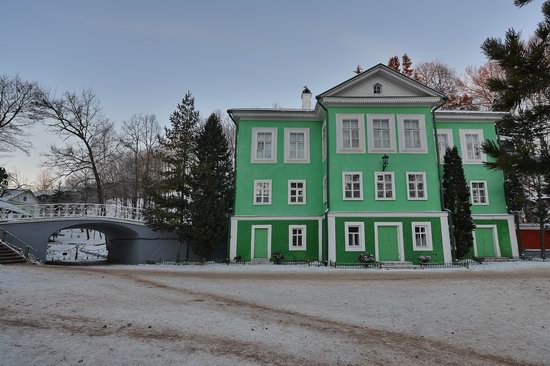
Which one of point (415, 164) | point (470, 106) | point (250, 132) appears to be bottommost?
point (415, 164)

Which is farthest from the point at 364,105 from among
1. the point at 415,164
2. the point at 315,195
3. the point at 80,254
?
the point at 80,254

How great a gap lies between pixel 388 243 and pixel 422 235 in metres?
1.96

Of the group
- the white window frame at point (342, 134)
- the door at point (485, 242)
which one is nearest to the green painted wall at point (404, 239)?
the white window frame at point (342, 134)

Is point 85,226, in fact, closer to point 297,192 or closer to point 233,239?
point 233,239

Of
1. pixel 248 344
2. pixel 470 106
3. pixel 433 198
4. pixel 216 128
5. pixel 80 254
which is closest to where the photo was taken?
pixel 248 344

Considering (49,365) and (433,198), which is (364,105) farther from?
(49,365)

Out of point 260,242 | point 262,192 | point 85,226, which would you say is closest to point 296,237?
point 260,242

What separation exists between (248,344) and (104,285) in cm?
756

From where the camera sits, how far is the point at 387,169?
19.7m

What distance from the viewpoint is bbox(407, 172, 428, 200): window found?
761 inches

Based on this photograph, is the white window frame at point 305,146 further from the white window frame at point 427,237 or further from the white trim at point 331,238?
the white window frame at point 427,237

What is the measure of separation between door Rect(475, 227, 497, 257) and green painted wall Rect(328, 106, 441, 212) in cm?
487

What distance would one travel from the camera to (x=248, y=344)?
4.97 metres

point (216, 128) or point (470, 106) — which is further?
point (470, 106)
